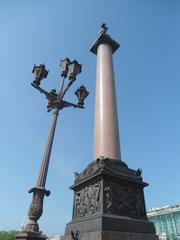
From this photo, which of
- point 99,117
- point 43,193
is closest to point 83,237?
point 43,193

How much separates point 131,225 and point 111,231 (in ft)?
3.06

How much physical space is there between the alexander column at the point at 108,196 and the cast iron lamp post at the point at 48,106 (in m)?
1.64

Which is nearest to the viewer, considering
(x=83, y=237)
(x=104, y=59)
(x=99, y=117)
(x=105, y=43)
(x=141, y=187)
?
(x=83, y=237)

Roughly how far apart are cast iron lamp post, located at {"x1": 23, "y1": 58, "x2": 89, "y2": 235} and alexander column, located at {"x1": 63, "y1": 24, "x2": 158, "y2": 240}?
1.64m

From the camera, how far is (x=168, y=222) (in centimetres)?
4269

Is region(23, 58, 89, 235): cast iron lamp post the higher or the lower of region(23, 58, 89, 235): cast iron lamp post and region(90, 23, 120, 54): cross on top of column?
the lower

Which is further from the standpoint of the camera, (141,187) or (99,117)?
(99,117)

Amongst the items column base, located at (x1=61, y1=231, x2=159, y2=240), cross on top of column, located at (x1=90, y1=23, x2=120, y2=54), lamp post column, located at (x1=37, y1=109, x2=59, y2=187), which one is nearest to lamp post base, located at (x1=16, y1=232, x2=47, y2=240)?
lamp post column, located at (x1=37, y1=109, x2=59, y2=187)

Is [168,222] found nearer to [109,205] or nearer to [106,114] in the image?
[106,114]

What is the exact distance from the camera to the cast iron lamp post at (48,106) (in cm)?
568

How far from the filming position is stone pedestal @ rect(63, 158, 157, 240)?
640 centimetres

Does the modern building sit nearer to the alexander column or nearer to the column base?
the alexander column

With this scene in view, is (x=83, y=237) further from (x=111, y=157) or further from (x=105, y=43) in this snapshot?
(x=105, y=43)

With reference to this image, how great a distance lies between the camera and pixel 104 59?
12.0m
